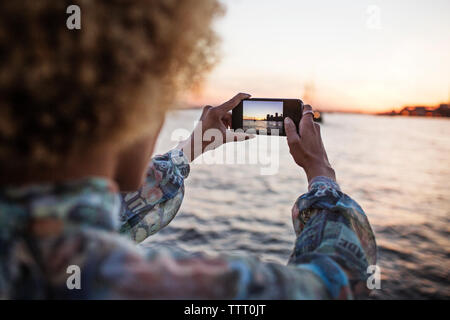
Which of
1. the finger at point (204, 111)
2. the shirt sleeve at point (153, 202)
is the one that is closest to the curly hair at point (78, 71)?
the shirt sleeve at point (153, 202)

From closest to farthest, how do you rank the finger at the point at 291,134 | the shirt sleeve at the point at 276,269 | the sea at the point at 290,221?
the shirt sleeve at the point at 276,269
the finger at the point at 291,134
the sea at the point at 290,221

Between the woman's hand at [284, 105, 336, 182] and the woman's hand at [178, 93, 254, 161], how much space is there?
0.49m

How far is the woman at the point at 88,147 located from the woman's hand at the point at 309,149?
0.64 metres

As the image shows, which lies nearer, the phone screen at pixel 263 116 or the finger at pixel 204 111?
the finger at pixel 204 111

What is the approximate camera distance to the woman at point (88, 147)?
0.65 m

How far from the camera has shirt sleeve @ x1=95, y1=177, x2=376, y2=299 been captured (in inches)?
29.1

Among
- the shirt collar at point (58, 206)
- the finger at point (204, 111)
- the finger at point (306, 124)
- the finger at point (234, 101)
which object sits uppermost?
the finger at point (234, 101)

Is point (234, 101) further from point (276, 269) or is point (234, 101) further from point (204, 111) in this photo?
point (276, 269)

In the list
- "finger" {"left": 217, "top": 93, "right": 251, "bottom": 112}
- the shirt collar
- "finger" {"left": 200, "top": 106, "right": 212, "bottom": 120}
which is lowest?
the shirt collar

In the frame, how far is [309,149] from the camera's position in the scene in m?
1.60

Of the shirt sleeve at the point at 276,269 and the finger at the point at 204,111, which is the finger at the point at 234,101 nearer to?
the finger at the point at 204,111

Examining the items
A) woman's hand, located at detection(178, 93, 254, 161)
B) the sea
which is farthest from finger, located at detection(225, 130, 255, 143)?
the sea

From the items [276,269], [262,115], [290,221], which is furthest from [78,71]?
[290,221]

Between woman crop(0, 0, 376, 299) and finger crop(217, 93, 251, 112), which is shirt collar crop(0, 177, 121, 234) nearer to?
woman crop(0, 0, 376, 299)
